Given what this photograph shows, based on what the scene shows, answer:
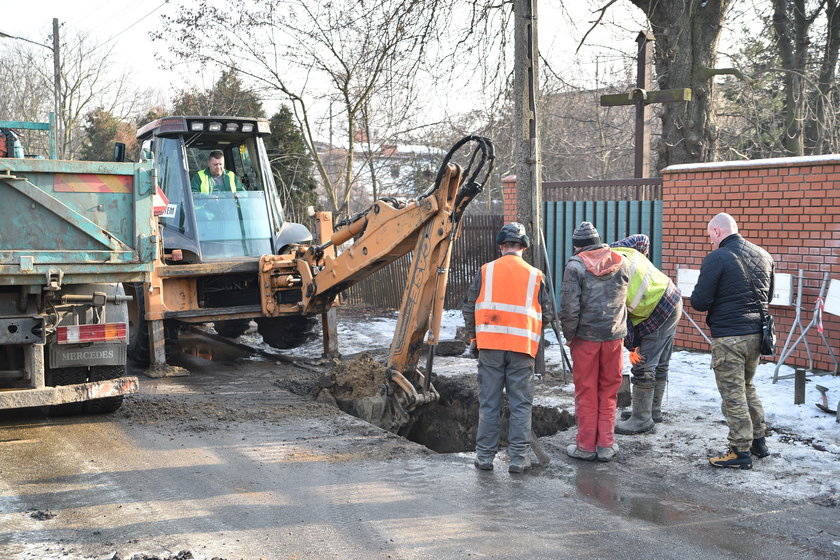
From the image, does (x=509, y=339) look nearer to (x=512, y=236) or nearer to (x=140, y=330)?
(x=512, y=236)

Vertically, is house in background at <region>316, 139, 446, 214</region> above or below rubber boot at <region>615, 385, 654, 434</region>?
above

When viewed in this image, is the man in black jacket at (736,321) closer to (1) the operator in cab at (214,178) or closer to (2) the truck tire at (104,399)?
(2) the truck tire at (104,399)

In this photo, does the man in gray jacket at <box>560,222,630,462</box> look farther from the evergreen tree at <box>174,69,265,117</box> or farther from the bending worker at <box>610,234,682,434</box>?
the evergreen tree at <box>174,69,265,117</box>

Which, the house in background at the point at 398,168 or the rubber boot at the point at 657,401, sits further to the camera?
the house in background at the point at 398,168

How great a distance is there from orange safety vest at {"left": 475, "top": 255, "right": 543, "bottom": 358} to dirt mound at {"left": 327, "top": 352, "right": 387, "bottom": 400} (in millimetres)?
2174

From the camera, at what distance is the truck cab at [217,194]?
936 cm

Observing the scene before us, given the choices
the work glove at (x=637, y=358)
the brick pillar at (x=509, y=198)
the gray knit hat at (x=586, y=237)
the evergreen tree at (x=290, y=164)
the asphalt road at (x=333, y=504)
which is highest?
the evergreen tree at (x=290, y=164)

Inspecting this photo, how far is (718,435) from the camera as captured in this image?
20.9ft

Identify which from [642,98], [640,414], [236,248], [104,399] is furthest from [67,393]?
[642,98]

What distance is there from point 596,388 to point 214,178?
5.72 metres

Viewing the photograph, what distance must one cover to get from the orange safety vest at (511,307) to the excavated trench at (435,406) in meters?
1.97

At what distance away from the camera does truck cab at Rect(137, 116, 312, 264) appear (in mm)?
9359

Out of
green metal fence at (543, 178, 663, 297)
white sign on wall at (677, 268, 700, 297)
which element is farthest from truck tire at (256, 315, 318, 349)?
white sign on wall at (677, 268, 700, 297)

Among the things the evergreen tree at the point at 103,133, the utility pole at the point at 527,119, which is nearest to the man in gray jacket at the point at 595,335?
the utility pole at the point at 527,119
